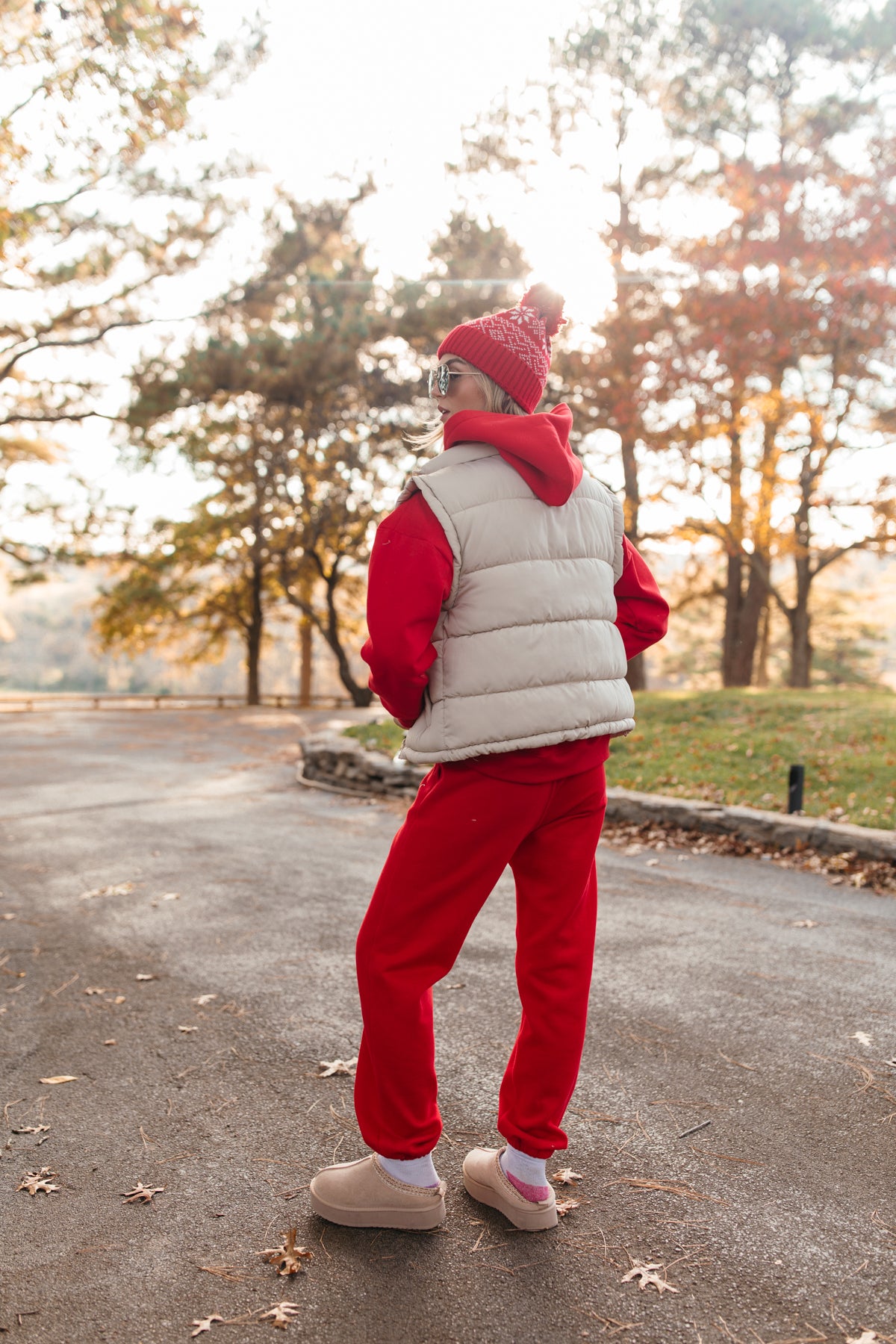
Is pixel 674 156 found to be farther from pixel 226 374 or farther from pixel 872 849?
pixel 872 849

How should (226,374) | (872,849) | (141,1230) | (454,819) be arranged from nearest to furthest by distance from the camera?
(454,819), (141,1230), (872,849), (226,374)

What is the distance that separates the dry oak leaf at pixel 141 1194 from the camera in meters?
2.36

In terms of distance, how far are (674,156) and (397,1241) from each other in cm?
2082

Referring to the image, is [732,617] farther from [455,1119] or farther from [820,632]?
[455,1119]

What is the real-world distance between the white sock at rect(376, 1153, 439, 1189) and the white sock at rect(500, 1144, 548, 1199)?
19 cm

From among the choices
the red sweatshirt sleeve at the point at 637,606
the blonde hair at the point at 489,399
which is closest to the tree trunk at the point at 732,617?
the red sweatshirt sleeve at the point at 637,606

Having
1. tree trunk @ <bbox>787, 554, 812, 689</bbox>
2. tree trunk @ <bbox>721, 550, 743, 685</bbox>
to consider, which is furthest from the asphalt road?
tree trunk @ <bbox>721, 550, 743, 685</bbox>

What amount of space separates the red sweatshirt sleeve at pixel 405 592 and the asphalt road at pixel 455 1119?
4.31 feet

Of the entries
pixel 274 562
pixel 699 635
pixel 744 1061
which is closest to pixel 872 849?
pixel 744 1061

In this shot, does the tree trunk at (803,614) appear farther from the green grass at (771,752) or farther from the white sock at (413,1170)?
the white sock at (413,1170)

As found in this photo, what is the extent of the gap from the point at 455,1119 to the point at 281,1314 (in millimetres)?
909

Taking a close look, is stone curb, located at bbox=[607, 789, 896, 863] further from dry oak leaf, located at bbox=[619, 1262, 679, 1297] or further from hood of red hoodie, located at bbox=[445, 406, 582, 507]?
hood of red hoodie, located at bbox=[445, 406, 582, 507]

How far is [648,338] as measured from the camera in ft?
46.8

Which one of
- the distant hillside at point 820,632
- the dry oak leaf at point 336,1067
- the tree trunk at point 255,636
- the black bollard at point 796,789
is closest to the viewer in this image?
the dry oak leaf at point 336,1067
